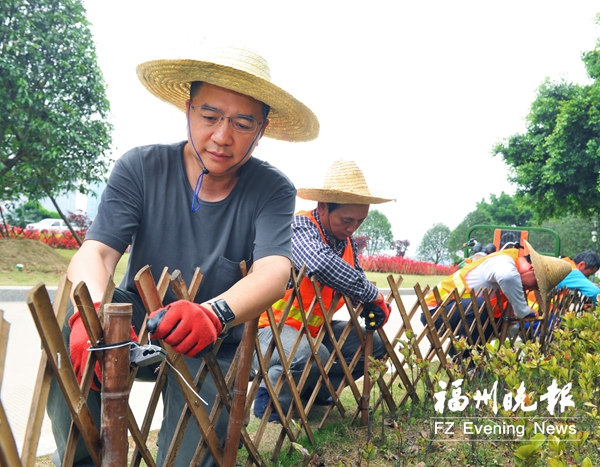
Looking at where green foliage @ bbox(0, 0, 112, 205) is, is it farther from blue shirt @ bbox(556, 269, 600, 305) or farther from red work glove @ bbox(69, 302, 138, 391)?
red work glove @ bbox(69, 302, 138, 391)

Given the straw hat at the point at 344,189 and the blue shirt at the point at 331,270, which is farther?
the straw hat at the point at 344,189

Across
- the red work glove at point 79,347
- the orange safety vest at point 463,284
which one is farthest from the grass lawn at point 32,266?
Result: the red work glove at point 79,347

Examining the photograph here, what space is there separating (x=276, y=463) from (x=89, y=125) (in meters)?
10.4

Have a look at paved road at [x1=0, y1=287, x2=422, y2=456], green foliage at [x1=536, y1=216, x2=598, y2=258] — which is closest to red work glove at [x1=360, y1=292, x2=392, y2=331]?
paved road at [x1=0, y1=287, x2=422, y2=456]

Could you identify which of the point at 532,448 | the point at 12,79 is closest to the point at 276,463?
the point at 532,448

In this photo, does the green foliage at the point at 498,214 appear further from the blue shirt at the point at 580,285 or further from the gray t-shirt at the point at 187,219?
the gray t-shirt at the point at 187,219

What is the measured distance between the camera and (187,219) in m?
2.03

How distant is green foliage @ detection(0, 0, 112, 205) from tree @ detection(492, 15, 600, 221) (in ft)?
45.2

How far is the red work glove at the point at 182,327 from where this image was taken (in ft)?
4.22

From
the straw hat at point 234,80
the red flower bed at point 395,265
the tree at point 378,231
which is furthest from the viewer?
the tree at point 378,231

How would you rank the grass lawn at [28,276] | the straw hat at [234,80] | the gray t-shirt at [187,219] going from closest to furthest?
the straw hat at [234,80], the gray t-shirt at [187,219], the grass lawn at [28,276]

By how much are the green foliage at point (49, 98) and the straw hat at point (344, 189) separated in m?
8.69

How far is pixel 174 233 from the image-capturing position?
2.03 metres

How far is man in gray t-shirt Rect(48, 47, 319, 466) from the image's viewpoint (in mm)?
1904
